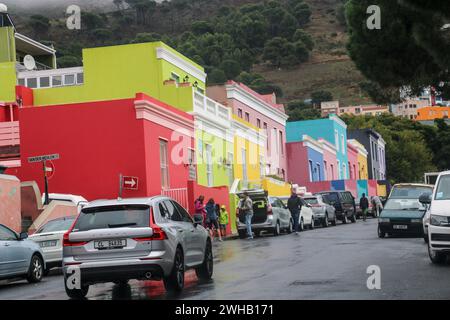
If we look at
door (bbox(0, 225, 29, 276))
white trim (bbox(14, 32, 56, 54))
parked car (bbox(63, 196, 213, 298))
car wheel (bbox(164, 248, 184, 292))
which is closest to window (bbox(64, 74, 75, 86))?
white trim (bbox(14, 32, 56, 54))

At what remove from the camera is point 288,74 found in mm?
178750

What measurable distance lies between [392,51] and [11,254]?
9812 millimetres

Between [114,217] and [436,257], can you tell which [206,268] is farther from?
[436,257]

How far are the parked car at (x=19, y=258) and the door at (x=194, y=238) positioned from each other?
402 centimetres

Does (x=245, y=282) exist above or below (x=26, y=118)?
below

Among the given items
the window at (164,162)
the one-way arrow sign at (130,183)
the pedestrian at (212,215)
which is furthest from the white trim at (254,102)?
the one-way arrow sign at (130,183)

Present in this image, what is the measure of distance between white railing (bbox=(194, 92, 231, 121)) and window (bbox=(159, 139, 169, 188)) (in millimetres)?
4459

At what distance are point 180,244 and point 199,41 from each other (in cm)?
13905

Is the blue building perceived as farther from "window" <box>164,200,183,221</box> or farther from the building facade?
"window" <box>164,200,183,221</box>

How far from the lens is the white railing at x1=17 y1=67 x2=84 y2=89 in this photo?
41.0 metres

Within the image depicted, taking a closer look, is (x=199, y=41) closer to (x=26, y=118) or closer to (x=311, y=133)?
(x=311, y=133)

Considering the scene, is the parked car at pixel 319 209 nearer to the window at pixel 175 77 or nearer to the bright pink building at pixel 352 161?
the window at pixel 175 77
